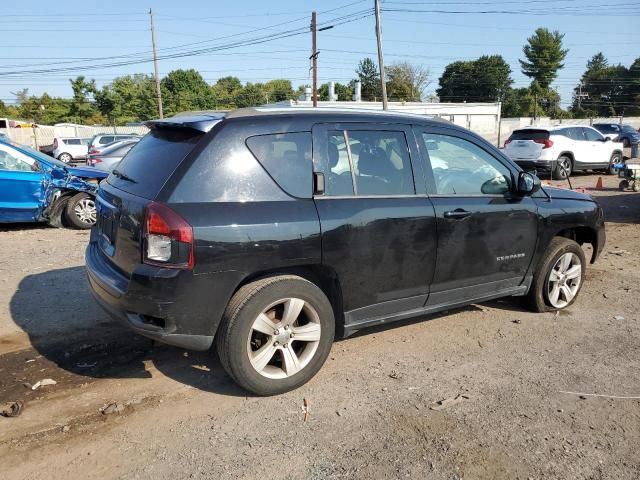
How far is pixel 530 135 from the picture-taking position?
54.1 ft

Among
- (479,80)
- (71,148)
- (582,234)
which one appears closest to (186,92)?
(479,80)

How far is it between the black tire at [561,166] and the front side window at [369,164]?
551 inches

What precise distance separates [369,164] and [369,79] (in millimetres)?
106283

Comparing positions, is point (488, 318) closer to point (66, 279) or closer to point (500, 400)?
point (500, 400)

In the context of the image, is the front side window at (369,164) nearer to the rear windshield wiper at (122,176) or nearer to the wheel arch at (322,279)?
the wheel arch at (322,279)

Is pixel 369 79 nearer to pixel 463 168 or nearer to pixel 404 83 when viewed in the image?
pixel 404 83

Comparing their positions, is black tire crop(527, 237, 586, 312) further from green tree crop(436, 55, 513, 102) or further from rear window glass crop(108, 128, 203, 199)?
green tree crop(436, 55, 513, 102)

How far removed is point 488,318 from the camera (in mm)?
4934

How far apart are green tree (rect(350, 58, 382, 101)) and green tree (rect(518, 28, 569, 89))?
29.2 metres

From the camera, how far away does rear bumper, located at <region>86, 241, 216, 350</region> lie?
3035 mm

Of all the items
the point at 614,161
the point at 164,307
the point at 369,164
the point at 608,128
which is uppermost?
the point at 608,128

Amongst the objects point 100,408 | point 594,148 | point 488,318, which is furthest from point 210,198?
point 594,148

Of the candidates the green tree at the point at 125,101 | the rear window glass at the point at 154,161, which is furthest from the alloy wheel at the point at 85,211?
the green tree at the point at 125,101

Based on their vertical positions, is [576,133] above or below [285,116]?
below
